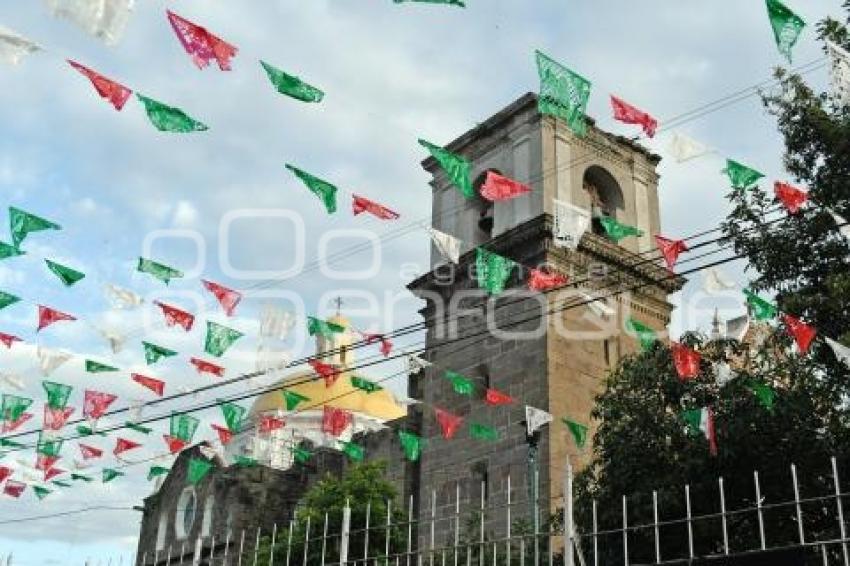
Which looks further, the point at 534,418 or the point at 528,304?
the point at 528,304

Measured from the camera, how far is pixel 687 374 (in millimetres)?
13000

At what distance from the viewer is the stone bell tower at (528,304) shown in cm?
1889

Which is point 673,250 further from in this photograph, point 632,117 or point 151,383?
point 151,383

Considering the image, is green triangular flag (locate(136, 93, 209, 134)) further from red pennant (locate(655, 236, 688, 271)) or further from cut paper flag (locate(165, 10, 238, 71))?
red pennant (locate(655, 236, 688, 271))

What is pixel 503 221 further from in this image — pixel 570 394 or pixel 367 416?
pixel 367 416

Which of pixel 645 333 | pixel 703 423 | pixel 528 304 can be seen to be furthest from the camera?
pixel 528 304

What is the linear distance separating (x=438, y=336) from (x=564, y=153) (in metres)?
4.99

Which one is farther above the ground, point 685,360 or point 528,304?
point 528,304

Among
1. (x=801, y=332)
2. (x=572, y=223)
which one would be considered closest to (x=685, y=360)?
(x=801, y=332)

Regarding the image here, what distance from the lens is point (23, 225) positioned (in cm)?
1163

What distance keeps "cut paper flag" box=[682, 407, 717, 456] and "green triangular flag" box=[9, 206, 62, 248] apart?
8452mm

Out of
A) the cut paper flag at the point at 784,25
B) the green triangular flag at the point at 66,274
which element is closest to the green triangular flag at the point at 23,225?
the green triangular flag at the point at 66,274

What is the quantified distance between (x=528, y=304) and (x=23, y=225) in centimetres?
1097

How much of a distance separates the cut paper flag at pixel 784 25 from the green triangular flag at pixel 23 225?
8.35 metres
